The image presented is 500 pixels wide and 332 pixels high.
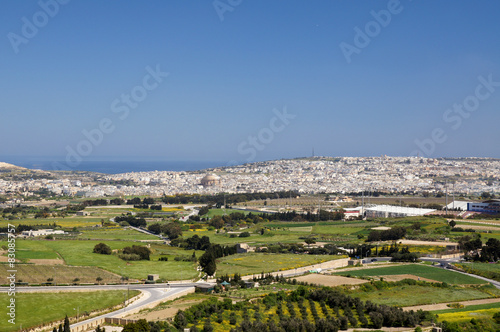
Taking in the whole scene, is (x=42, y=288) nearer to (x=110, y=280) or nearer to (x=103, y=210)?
(x=110, y=280)

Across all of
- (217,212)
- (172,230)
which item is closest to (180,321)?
(172,230)

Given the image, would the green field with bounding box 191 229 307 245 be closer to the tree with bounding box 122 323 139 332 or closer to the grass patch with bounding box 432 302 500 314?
the grass patch with bounding box 432 302 500 314

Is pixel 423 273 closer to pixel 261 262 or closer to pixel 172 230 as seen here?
pixel 261 262

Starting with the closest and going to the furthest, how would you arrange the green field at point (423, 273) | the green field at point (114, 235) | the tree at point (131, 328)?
the tree at point (131, 328), the green field at point (423, 273), the green field at point (114, 235)

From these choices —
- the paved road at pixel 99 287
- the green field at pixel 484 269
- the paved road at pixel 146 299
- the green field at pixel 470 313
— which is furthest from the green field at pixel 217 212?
the green field at pixel 470 313

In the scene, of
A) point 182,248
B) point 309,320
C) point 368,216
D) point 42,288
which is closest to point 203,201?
point 368,216

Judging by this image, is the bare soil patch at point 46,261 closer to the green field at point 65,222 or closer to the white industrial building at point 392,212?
the green field at point 65,222

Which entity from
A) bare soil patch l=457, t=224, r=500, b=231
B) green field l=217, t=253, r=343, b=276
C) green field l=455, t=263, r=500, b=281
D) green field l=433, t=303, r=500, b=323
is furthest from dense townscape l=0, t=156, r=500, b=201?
green field l=433, t=303, r=500, b=323
